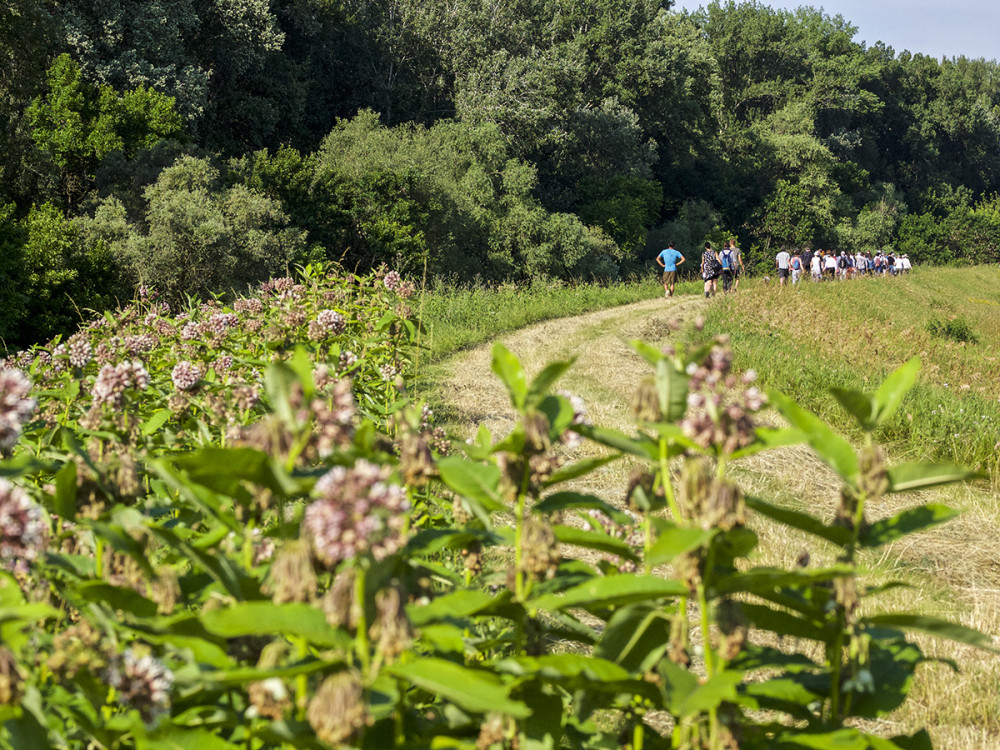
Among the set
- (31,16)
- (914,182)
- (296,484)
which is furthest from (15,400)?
(914,182)

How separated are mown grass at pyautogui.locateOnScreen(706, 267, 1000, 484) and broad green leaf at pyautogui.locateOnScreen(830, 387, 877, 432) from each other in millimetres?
5367

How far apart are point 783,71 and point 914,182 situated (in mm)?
16071

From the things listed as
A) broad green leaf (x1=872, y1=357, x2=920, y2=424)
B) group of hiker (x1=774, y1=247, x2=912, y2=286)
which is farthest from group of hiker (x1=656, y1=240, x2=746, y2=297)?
broad green leaf (x1=872, y1=357, x2=920, y2=424)

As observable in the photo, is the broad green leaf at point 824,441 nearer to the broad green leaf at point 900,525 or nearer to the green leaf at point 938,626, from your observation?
the broad green leaf at point 900,525

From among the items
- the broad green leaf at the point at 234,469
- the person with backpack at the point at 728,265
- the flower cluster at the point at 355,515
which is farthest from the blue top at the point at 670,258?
the flower cluster at the point at 355,515

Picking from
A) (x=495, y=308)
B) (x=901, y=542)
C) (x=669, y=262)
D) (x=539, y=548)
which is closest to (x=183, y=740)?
(x=539, y=548)

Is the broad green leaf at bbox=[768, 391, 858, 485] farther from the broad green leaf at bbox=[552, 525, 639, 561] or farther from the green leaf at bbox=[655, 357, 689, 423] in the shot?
the broad green leaf at bbox=[552, 525, 639, 561]

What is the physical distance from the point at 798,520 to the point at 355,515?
28.6 inches

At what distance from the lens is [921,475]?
4.66 feet

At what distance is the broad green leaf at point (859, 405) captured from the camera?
1384 millimetres

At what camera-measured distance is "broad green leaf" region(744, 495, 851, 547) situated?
1363 millimetres

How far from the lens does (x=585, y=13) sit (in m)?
40.3

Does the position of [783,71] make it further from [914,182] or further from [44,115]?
[44,115]

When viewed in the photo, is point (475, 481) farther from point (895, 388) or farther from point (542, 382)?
point (895, 388)
